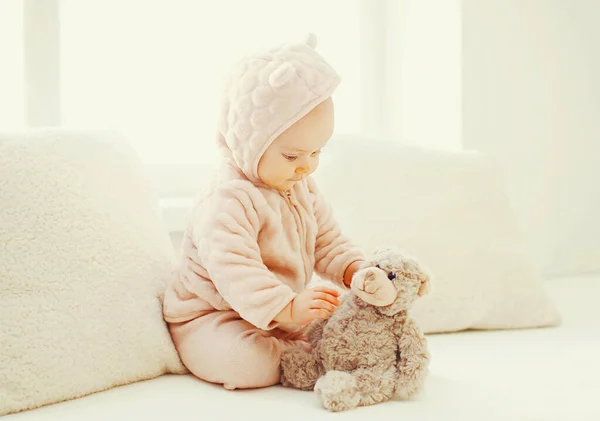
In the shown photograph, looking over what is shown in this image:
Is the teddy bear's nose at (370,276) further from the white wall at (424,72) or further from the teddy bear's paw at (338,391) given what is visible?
the white wall at (424,72)

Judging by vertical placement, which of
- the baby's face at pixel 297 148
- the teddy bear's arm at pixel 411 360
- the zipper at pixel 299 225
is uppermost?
the baby's face at pixel 297 148

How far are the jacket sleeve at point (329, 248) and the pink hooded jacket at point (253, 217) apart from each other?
5 cm

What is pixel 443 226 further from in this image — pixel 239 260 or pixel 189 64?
pixel 189 64

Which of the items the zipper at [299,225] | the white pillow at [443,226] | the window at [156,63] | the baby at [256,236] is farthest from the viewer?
the window at [156,63]

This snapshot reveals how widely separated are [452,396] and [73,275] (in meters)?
0.59

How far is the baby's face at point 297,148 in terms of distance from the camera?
1.12m

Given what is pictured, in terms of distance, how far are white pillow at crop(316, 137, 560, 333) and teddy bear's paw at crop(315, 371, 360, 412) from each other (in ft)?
1.57

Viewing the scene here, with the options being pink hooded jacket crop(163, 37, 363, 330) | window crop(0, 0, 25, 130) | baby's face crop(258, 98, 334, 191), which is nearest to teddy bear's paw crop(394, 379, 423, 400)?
pink hooded jacket crop(163, 37, 363, 330)

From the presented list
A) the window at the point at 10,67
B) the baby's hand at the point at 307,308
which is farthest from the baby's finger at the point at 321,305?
the window at the point at 10,67

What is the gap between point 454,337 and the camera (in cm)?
147

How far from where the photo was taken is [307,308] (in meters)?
1.06

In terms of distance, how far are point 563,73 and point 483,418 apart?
1.54 m

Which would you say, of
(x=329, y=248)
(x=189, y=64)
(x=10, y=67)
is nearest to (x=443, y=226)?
(x=329, y=248)

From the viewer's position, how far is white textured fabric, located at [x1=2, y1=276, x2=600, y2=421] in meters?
0.97
